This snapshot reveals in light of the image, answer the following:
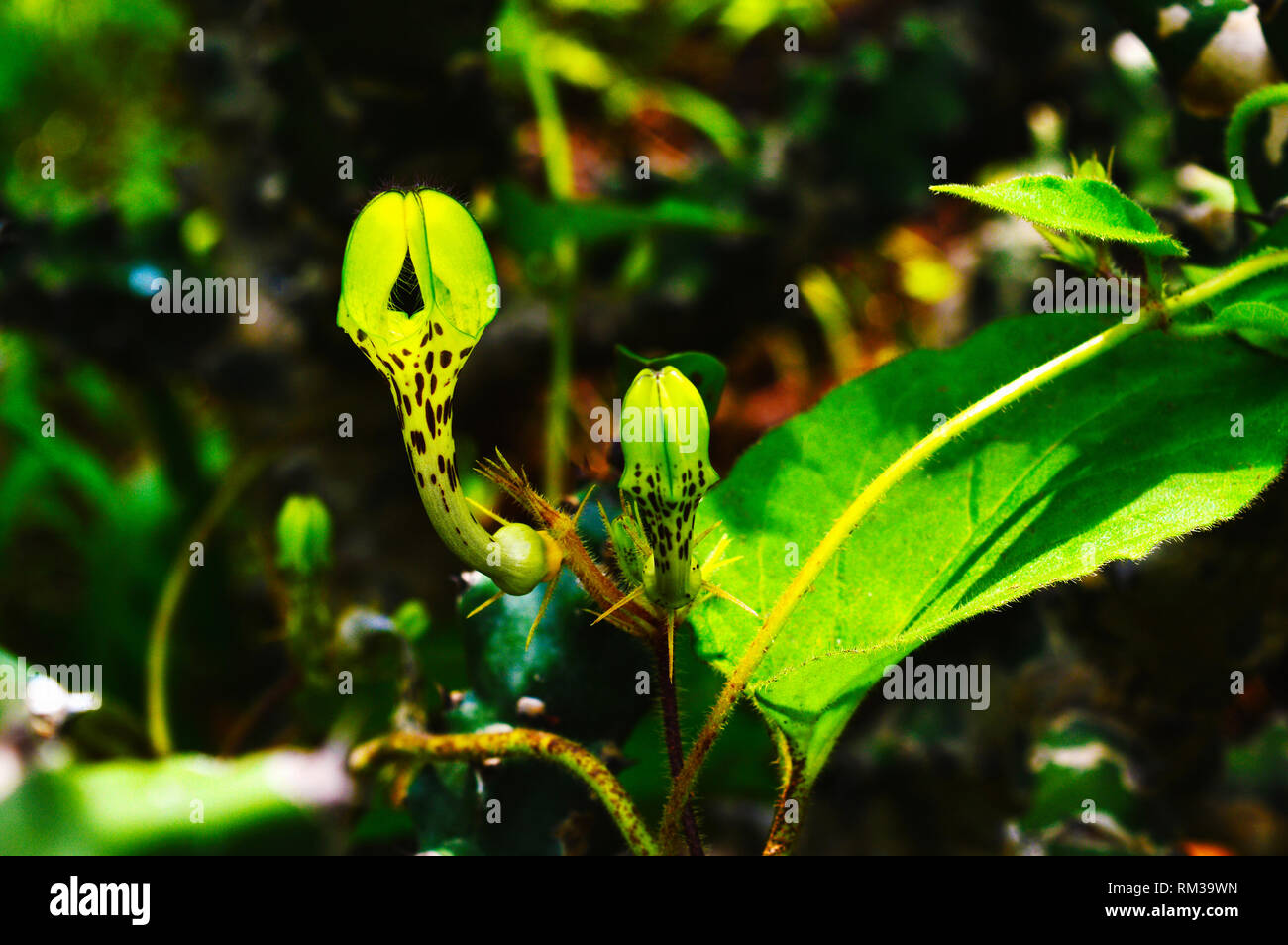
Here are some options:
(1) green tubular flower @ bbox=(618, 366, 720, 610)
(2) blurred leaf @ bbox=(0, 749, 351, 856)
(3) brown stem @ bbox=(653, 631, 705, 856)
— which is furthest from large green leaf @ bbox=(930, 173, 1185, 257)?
(2) blurred leaf @ bbox=(0, 749, 351, 856)

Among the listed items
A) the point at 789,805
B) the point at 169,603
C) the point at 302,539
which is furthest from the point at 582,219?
the point at 789,805

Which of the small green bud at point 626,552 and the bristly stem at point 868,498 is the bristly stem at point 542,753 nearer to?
the bristly stem at point 868,498

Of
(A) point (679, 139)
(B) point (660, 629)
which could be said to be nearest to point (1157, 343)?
(B) point (660, 629)

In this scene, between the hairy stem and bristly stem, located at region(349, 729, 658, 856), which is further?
the hairy stem

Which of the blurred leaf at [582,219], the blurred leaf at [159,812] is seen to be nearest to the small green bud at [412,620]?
the blurred leaf at [159,812]

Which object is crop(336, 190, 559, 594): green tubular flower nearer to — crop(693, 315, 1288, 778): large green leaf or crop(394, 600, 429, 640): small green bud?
crop(693, 315, 1288, 778): large green leaf
